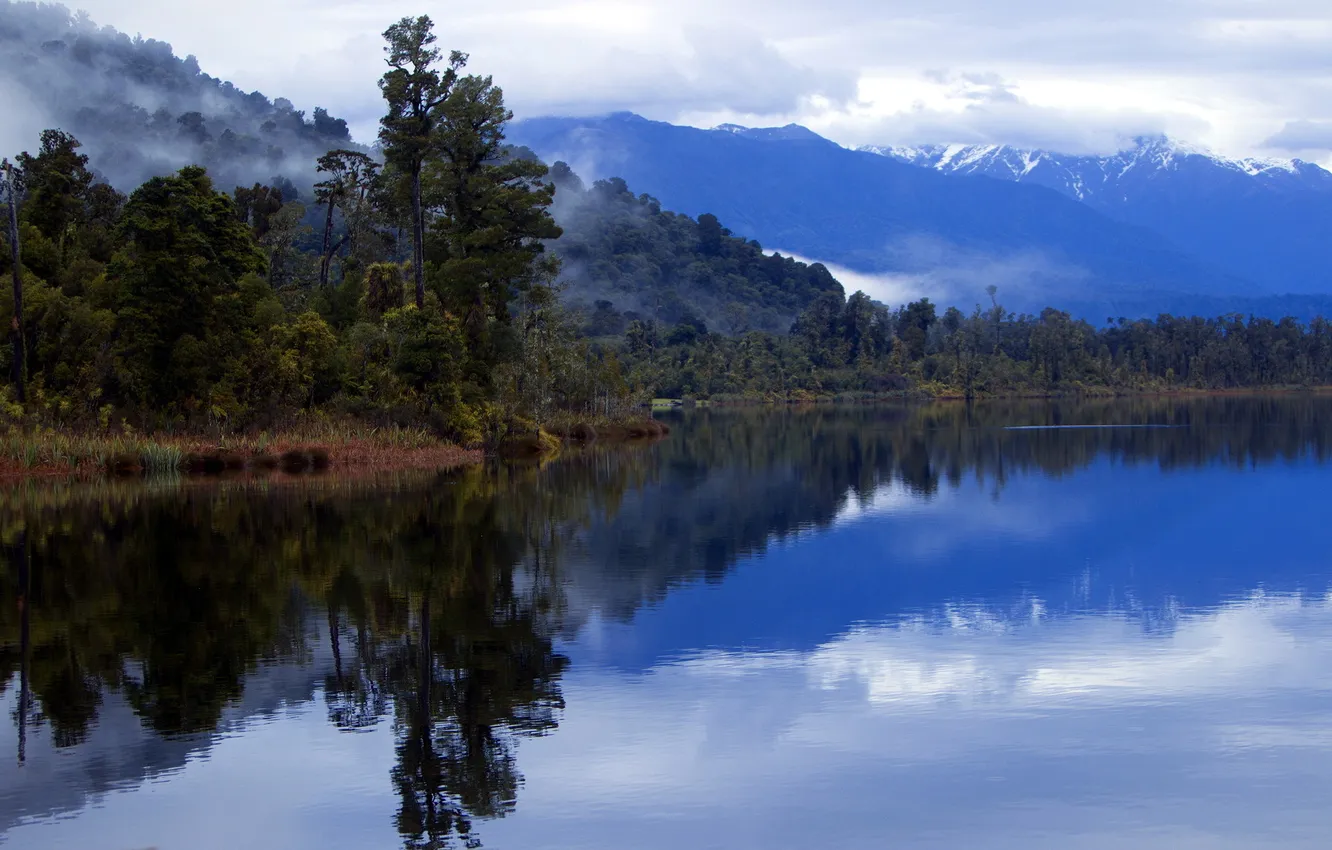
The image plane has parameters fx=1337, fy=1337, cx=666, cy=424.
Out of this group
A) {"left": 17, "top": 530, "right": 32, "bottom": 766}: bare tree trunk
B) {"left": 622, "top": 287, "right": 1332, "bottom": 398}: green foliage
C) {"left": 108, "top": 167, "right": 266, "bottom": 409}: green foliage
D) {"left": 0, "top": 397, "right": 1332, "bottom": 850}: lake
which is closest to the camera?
{"left": 0, "top": 397, "right": 1332, "bottom": 850}: lake

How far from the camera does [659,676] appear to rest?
49.4 feet

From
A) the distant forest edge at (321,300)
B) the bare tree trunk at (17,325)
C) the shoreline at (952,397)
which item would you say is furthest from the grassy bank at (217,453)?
the shoreline at (952,397)

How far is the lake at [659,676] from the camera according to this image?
10531mm

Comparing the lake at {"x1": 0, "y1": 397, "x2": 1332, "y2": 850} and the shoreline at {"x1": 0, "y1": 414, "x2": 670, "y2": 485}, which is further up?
the shoreline at {"x1": 0, "y1": 414, "x2": 670, "y2": 485}

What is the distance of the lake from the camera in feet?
34.6

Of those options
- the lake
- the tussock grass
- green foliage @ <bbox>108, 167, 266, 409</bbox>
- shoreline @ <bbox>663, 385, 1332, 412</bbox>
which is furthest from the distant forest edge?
shoreline @ <bbox>663, 385, 1332, 412</bbox>

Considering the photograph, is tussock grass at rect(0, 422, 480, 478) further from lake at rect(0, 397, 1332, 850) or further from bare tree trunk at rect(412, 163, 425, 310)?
lake at rect(0, 397, 1332, 850)

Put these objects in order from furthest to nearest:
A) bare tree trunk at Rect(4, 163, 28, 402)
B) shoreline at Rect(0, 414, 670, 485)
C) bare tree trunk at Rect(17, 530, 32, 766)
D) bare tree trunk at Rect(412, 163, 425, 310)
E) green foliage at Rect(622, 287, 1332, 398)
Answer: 1. green foliage at Rect(622, 287, 1332, 398)
2. bare tree trunk at Rect(412, 163, 425, 310)
3. bare tree trunk at Rect(4, 163, 28, 402)
4. shoreline at Rect(0, 414, 670, 485)
5. bare tree trunk at Rect(17, 530, 32, 766)

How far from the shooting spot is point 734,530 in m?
29.3

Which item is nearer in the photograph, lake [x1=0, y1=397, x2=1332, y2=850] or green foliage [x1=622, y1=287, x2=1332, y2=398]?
lake [x1=0, y1=397, x2=1332, y2=850]

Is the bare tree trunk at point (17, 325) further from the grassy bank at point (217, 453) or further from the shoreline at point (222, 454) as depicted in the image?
the shoreline at point (222, 454)

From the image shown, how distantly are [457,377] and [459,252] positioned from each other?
605 centimetres

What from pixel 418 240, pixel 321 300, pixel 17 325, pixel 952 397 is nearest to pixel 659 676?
pixel 17 325

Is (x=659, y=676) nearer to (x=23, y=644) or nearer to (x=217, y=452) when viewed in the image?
(x=23, y=644)
